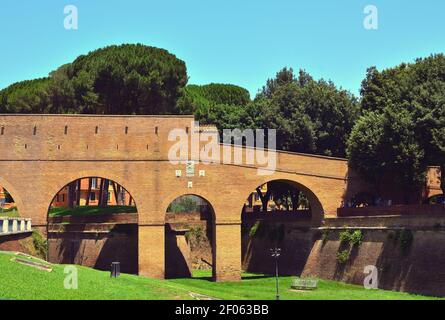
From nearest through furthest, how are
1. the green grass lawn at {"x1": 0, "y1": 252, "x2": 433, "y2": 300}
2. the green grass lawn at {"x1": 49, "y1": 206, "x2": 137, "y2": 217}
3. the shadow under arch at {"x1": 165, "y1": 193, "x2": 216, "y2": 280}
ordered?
the green grass lawn at {"x1": 0, "y1": 252, "x2": 433, "y2": 300} < the shadow under arch at {"x1": 165, "y1": 193, "x2": 216, "y2": 280} < the green grass lawn at {"x1": 49, "y1": 206, "x2": 137, "y2": 217}

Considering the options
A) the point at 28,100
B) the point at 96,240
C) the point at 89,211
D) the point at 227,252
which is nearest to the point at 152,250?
the point at 227,252

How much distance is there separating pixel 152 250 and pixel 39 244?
634 centimetres

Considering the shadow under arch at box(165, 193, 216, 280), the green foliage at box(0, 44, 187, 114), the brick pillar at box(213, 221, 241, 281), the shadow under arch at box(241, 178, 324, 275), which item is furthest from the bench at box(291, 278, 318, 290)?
the green foliage at box(0, 44, 187, 114)

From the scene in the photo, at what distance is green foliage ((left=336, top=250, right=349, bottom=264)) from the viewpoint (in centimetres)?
3621

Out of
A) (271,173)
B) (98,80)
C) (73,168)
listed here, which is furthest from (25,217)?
(98,80)

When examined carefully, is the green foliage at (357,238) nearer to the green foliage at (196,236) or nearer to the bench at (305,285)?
the bench at (305,285)

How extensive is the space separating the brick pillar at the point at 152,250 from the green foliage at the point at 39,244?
5321 millimetres

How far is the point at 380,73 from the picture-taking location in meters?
44.7

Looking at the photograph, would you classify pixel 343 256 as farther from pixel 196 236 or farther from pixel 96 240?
pixel 96 240

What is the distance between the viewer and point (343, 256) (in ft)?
119

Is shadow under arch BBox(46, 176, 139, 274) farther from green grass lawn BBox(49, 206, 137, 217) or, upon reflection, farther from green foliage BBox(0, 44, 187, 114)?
green foliage BBox(0, 44, 187, 114)

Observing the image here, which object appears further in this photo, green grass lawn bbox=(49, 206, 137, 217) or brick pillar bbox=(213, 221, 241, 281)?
green grass lawn bbox=(49, 206, 137, 217)

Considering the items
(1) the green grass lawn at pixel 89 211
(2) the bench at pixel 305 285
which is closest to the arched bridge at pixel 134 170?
(2) the bench at pixel 305 285

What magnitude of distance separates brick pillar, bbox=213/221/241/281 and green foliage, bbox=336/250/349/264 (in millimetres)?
5993
